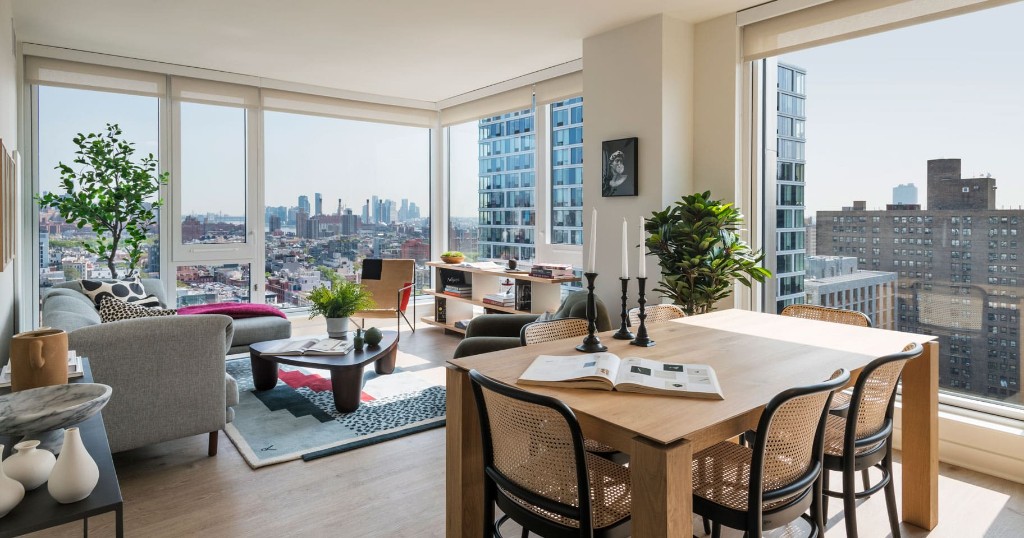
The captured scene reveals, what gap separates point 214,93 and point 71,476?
556cm

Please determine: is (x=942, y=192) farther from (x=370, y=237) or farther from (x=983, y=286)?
(x=370, y=237)

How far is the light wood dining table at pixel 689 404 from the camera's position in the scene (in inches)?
54.6

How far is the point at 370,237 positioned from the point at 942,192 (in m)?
5.46

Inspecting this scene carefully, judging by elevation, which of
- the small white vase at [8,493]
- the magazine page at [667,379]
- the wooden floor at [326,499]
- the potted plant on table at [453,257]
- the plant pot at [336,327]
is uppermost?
the potted plant on table at [453,257]

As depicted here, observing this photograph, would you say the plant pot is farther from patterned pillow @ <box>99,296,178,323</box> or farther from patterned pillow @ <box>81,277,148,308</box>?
patterned pillow @ <box>81,277,148,308</box>

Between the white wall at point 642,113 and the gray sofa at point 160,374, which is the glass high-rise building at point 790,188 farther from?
the gray sofa at point 160,374

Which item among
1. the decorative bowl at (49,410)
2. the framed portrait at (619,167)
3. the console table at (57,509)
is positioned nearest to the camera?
the console table at (57,509)

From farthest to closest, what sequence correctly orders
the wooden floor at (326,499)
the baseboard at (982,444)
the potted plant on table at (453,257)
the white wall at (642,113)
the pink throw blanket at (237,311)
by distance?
1. the potted plant on table at (453,257)
2. the pink throw blanket at (237,311)
3. the white wall at (642,113)
4. the baseboard at (982,444)
5. the wooden floor at (326,499)

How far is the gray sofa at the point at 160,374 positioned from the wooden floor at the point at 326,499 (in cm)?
23

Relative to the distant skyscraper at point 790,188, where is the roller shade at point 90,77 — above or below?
above

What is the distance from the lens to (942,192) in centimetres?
328

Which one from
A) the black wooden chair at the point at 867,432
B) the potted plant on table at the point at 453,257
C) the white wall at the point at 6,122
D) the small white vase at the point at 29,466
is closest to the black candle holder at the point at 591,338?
the black wooden chair at the point at 867,432

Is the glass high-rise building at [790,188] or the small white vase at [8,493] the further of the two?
the glass high-rise building at [790,188]

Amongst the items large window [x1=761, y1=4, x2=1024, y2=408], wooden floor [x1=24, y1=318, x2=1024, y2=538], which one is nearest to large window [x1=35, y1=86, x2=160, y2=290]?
wooden floor [x1=24, y1=318, x2=1024, y2=538]
